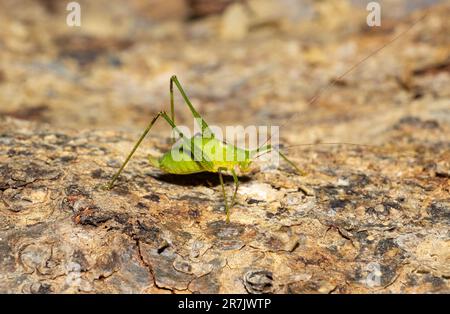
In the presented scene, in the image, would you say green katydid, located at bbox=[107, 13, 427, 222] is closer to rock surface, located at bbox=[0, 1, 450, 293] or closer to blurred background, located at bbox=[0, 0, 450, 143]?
rock surface, located at bbox=[0, 1, 450, 293]

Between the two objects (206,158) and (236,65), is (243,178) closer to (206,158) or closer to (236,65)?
(206,158)

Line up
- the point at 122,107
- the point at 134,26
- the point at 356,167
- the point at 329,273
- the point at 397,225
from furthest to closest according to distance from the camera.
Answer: the point at 134,26 < the point at 122,107 < the point at 356,167 < the point at 397,225 < the point at 329,273

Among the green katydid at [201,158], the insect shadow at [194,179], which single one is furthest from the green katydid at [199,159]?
the insect shadow at [194,179]

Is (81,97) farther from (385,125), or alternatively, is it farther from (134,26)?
(385,125)

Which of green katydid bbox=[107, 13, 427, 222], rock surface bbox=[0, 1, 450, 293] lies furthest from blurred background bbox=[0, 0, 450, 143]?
green katydid bbox=[107, 13, 427, 222]

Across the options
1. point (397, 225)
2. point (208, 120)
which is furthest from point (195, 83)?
point (397, 225)

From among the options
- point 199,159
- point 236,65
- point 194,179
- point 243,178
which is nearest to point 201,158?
point 199,159

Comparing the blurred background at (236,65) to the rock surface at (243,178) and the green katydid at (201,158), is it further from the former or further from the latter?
the green katydid at (201,158)
